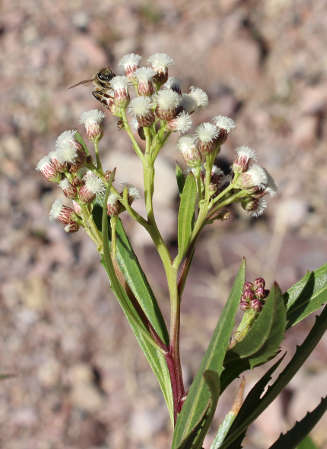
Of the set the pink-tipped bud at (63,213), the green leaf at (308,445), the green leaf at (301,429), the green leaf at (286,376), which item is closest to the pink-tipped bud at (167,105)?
the pink-tipped bud at (63,213)

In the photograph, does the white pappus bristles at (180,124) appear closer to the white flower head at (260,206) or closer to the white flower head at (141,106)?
the white flower head at (141,106)

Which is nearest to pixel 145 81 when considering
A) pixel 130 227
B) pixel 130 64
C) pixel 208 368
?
pixel 130 64

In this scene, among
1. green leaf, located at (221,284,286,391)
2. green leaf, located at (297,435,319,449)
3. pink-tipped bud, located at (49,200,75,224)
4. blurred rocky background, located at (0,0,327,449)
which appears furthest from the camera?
blurred rocky background, located at (0,0,327,449)

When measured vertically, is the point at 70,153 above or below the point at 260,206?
above

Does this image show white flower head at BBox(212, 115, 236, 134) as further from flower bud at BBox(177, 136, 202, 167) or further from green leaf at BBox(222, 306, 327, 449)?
green leaf at BBox(222, 306, 327, 449)

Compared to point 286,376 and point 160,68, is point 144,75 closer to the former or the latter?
point 160,68

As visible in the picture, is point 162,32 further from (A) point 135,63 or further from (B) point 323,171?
(A) point 135,63

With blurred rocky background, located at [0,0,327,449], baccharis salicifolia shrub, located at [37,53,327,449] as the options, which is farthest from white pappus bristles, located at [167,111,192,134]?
blurred rocky background, located at [0,0,327,449]
